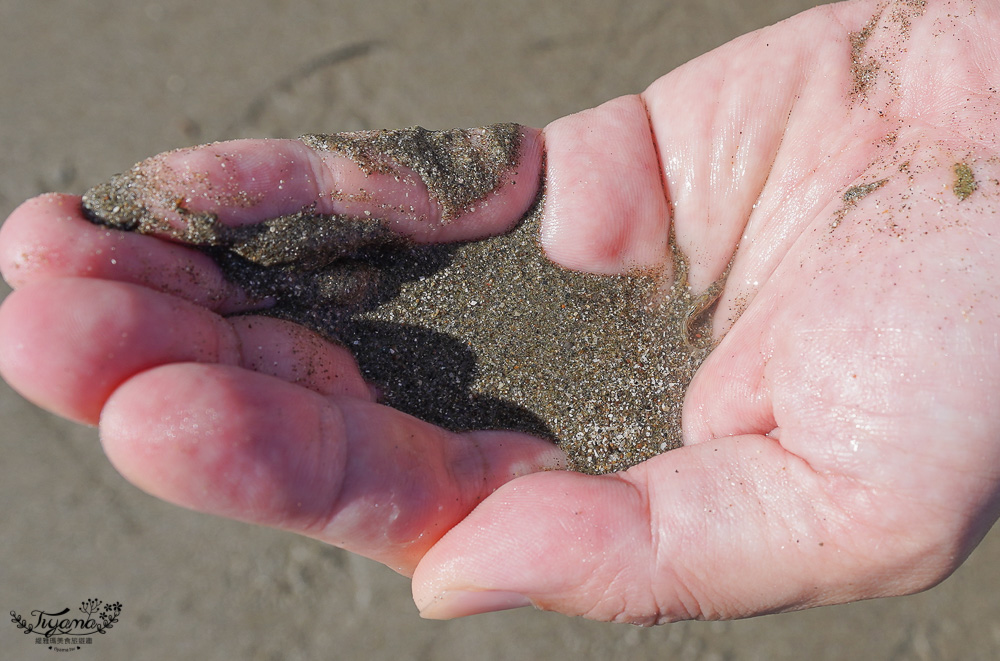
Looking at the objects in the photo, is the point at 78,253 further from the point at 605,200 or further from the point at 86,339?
the point at 605,200

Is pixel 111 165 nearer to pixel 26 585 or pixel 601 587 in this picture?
pixel 26 585

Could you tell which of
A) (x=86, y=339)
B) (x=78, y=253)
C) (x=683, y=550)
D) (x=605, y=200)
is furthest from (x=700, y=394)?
(x=78, y=253)

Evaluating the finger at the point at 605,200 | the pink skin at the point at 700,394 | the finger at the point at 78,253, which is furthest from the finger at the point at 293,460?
the finger at the point at 605,200

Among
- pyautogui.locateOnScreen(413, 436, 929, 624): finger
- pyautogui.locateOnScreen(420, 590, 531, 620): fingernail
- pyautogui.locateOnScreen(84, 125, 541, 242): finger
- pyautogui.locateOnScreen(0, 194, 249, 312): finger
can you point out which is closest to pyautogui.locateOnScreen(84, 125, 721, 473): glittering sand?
pyautogui.locateOnScreen(84, 125, 541, 242): finger

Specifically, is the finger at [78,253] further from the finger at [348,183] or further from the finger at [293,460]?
the finger at [293,460]

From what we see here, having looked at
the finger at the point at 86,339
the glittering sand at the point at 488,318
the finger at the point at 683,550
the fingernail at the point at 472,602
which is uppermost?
the finger at the point at 86,339

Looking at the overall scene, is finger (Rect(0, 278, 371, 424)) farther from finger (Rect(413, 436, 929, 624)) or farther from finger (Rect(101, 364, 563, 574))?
finger (Rect(413, 436, 929, 624))
